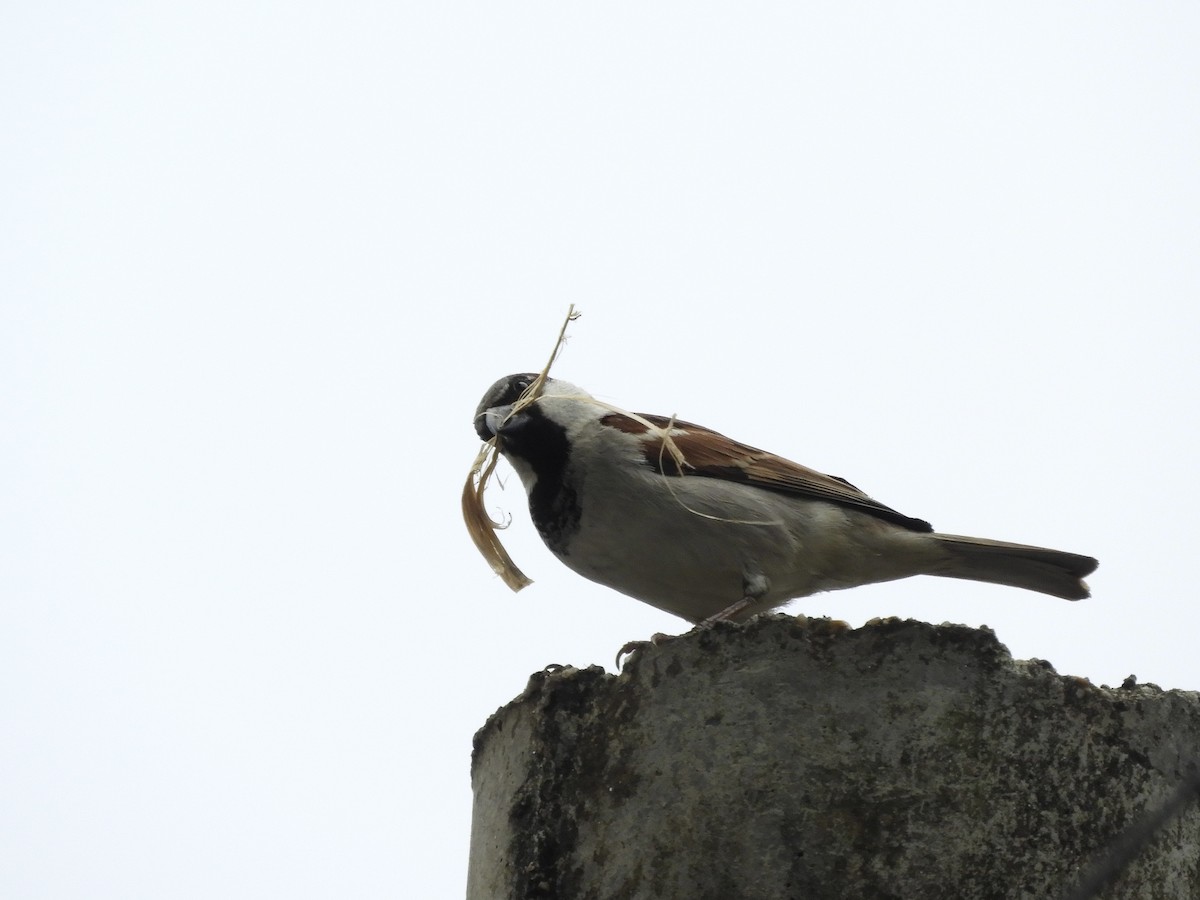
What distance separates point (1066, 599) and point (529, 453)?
212 cm

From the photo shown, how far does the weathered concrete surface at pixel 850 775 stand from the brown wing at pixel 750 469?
1.70 m

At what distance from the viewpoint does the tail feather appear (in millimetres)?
4699

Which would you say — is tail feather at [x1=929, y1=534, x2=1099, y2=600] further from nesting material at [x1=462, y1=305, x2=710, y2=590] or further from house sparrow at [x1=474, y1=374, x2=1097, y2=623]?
nesting material at [x1=462, y1=305, x2=710, y2=590]

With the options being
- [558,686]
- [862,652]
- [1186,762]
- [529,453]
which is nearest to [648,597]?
[529,453]

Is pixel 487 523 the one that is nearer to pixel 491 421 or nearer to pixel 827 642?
pixel 491 421

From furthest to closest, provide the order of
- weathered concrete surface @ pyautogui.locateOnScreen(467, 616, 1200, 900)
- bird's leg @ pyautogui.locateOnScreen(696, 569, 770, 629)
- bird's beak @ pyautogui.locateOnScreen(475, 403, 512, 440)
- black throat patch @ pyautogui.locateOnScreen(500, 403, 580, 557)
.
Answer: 1. bird's beak @ pyautogui.locateOnScreen(475, 403, 512, 440)
2. black throat patch @ pyautogui.locateOnScreen(500, 403, 580, 557)
3. bird's leg @ pyautogui.locateOnScreen(696, 569, 770, 629)
4. weathered concrete surface @ pyautogui.locateOnScreen(467, 616, 1200, 900)

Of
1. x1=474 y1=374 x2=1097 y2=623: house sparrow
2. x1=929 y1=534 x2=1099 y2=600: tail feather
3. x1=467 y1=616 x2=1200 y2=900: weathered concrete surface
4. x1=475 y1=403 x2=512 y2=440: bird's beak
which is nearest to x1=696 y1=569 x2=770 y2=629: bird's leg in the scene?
x1=474 y1=374 x2=1097 y2=623: house sparrow

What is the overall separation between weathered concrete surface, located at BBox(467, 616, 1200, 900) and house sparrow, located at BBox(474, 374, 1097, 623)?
4.66 ft

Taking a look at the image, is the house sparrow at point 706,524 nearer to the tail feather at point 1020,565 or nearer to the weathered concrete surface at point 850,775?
the tail feather at point 1020,565

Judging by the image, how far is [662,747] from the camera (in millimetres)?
2895

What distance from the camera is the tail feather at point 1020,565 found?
4699 millimetres

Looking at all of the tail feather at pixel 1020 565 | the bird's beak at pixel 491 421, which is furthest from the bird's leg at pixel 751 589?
the bird's beak at pixel 491 421

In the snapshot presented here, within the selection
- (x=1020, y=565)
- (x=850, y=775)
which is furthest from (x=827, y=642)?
(x=1020, y=565)

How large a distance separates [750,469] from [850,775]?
2.09 meters
